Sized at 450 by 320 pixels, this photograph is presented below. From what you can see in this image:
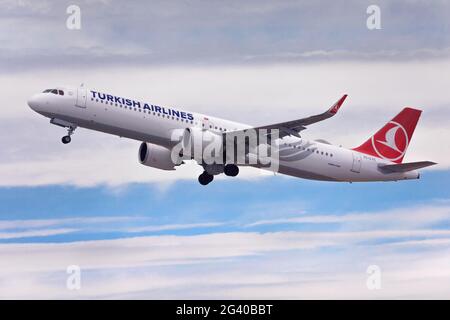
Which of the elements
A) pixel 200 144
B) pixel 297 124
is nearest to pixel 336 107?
pixel 297 124

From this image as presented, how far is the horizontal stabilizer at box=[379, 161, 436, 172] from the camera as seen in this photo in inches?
2785

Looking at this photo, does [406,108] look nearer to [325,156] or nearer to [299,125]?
[325,156]

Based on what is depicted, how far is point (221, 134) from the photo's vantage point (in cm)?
6844

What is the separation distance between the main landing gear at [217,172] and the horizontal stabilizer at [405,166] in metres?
10.3

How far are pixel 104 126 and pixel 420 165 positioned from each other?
2019 cm

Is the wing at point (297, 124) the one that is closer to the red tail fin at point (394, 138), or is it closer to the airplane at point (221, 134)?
the airplane at point (221, 134)

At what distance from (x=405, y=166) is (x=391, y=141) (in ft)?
15.0

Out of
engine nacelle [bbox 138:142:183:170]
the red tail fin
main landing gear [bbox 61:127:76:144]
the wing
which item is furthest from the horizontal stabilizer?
main landing gear [bbox 61:127:76:144]

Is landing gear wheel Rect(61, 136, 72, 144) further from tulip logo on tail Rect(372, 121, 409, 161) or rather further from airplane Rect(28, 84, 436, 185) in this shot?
tulip logo on tail Rect(372, 121, 409, 161)

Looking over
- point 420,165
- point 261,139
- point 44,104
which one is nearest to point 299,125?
point 261,139

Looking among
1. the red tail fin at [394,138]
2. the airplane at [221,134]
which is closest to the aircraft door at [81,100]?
the airplane at [221,134]

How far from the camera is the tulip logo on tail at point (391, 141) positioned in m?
75.9

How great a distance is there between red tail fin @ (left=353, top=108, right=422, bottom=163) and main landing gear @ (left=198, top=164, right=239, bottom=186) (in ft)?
30.8

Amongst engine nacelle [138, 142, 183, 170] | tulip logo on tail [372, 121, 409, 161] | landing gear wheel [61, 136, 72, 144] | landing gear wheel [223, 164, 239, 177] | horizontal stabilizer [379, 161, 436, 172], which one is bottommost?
landing gear wheel [223, 164, 239, 177]
